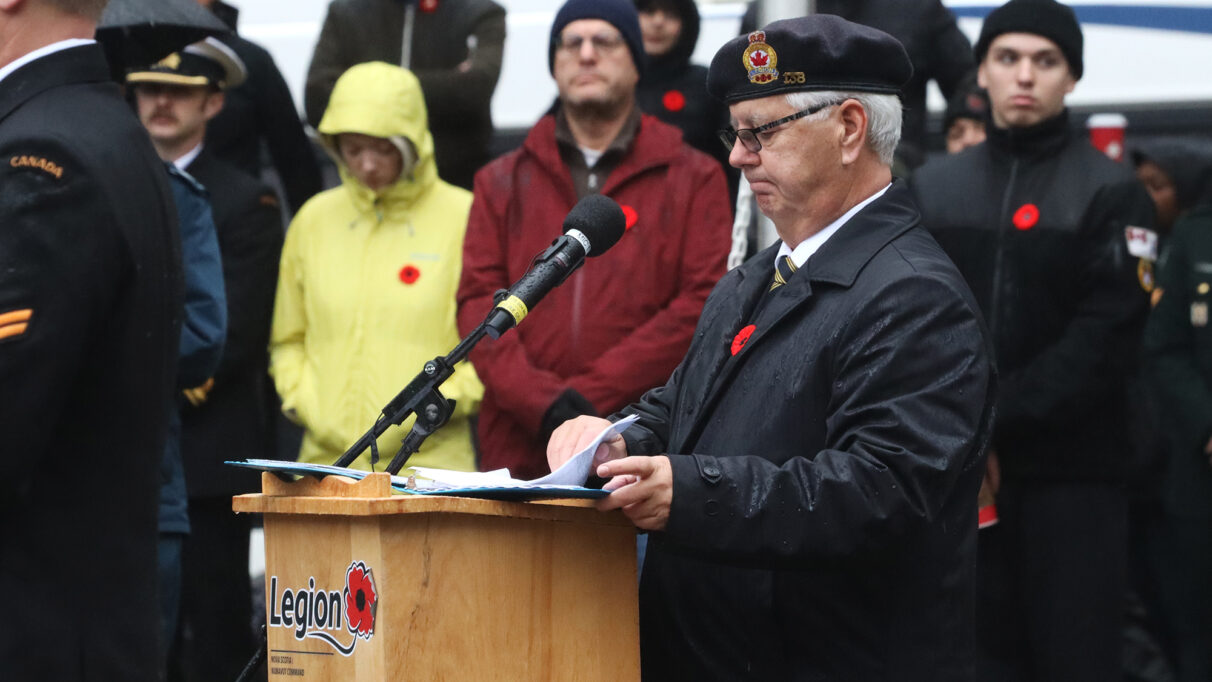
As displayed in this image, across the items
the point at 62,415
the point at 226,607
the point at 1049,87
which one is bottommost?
the point at 226,607

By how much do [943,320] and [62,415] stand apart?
158 centimetres

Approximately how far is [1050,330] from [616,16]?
175 centimetres

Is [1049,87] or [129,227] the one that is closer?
[129,227]


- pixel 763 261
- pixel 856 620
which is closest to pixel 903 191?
pixel 763 261

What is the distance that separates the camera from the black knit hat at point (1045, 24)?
5.49 meters

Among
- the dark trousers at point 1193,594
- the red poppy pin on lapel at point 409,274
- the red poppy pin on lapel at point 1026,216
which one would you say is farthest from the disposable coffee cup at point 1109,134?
the red poppy pin on lapel at point 409,274

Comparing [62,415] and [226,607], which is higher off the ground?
[62,415]

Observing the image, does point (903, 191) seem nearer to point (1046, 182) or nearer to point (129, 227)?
point (129, 227)

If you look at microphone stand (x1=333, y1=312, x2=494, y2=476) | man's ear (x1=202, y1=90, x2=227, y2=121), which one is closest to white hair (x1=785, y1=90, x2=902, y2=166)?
microphone stand (x1=333, y1=312, x2=494, y2=476)

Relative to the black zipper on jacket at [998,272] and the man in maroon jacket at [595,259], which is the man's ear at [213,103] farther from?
the black zipper on jacket at [998,272]

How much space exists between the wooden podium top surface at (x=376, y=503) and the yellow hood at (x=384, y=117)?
3.17 metres

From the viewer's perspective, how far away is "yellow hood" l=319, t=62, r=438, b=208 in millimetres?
5910

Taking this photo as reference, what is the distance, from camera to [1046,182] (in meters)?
5.38

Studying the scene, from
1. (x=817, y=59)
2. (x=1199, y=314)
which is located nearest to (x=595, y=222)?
(x=817, y=59)
